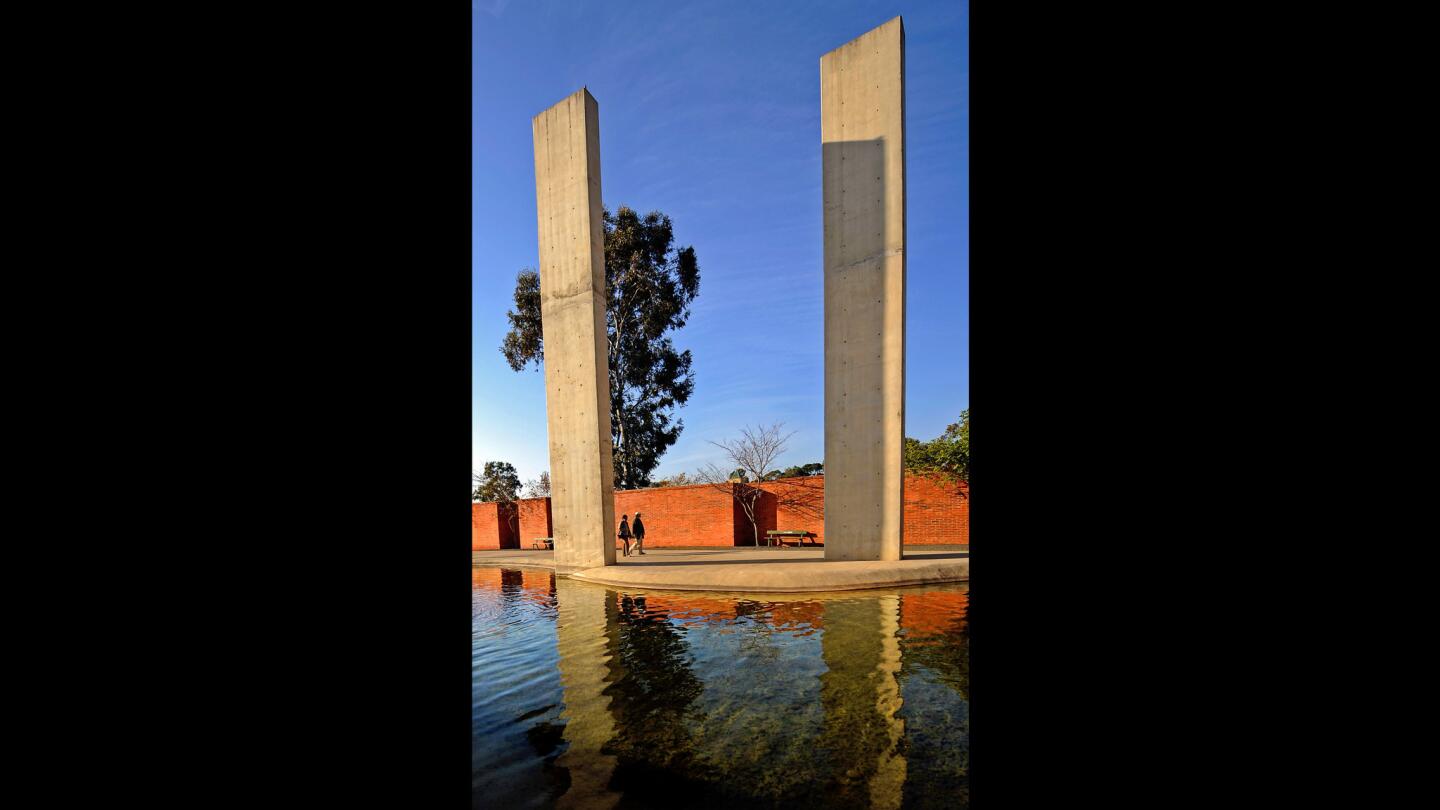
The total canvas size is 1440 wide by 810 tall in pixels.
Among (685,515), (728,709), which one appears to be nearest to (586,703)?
(728,709)

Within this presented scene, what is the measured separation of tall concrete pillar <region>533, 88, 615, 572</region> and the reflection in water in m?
4.81

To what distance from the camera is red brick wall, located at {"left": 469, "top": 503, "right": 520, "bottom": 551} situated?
22031 mm

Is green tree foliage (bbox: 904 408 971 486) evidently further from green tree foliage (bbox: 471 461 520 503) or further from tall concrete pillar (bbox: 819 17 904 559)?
green tree foliage (bbox: 471 461 520 503)

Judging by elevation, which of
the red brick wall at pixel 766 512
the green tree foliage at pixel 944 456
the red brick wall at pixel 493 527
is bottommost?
the red brick wall at pixel 493 527

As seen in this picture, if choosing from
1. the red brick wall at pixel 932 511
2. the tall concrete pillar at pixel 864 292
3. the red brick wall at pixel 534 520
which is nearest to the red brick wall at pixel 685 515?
the red brick wall at pixel 534 520

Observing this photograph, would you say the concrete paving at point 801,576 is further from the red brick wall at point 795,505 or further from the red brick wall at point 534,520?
the red brick wall at point 534,520

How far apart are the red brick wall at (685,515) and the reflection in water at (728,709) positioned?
11.1 metres

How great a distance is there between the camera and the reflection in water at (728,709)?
2787 mm

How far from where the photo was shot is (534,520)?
71.3 ft
